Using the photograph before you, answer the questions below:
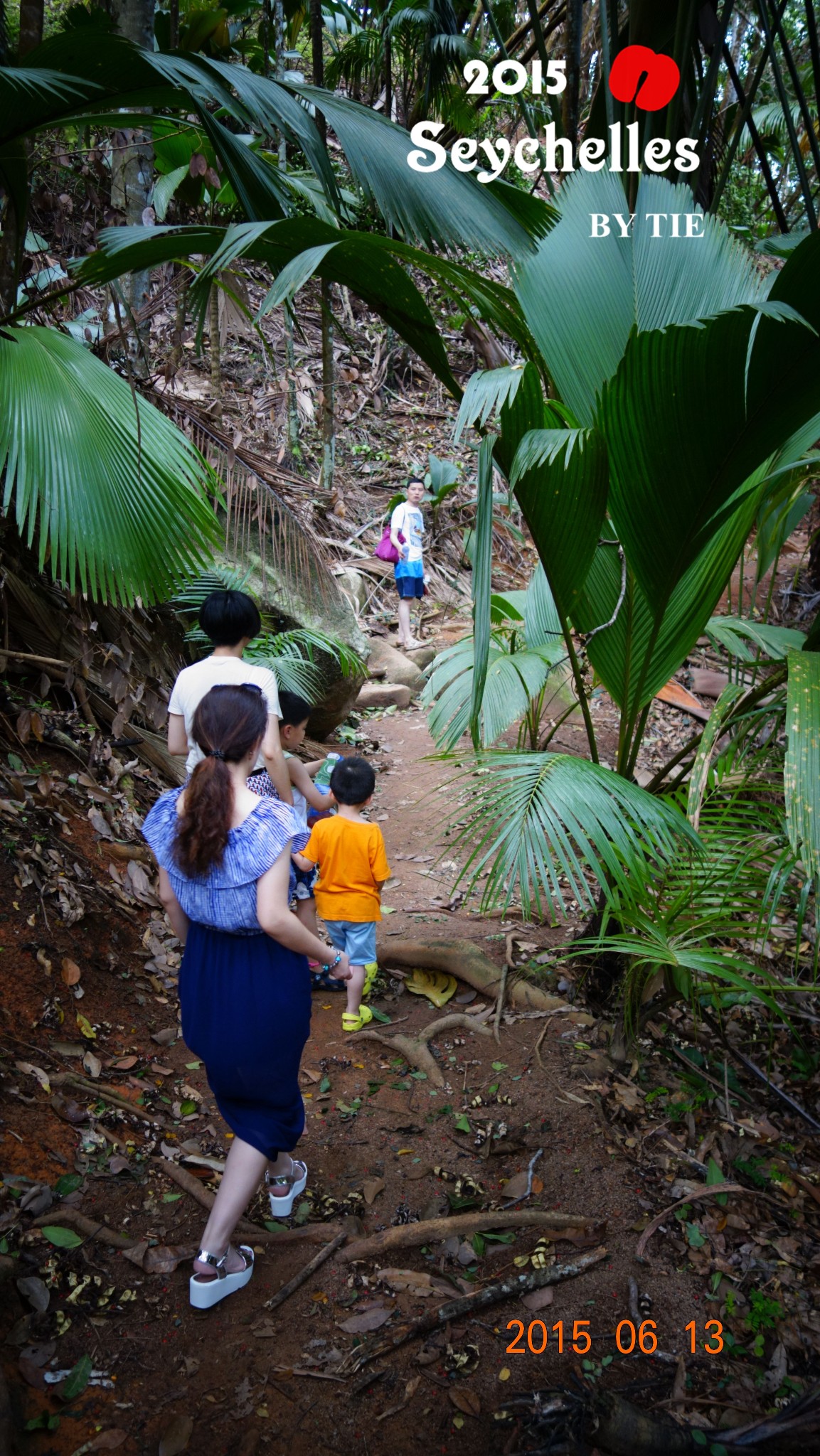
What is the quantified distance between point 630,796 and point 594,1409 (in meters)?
1.43

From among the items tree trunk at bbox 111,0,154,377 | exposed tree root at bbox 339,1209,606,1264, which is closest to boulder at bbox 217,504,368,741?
tree trunk at bbox 111,0,154,377

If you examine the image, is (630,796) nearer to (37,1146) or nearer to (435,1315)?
(435,1315)

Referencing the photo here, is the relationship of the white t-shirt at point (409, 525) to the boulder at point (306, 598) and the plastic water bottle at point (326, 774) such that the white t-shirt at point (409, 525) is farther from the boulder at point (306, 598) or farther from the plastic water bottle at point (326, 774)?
the plastic water bottle at point (326, 774)

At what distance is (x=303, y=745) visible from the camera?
6426 mm

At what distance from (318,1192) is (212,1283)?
562 millimetres

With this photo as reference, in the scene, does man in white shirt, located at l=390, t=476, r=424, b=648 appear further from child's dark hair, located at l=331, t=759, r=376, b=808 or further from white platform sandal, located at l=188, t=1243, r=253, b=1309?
white platform sandal, located at l=188, t=1243, r=253, b=1309

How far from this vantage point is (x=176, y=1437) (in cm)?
189

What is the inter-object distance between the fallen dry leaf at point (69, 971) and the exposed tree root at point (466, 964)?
137 centimetres

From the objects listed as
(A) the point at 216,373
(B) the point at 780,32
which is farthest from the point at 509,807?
(A) the point at 216,373

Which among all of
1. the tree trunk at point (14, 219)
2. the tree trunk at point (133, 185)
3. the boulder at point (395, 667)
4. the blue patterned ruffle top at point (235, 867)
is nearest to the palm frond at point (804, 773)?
the blue patterned ruffle top at point (235, 867)

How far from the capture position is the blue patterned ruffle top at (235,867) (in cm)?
201

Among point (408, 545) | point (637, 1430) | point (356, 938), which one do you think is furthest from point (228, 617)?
point (408, 545)

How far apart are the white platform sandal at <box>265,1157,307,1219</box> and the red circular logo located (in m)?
3.57
